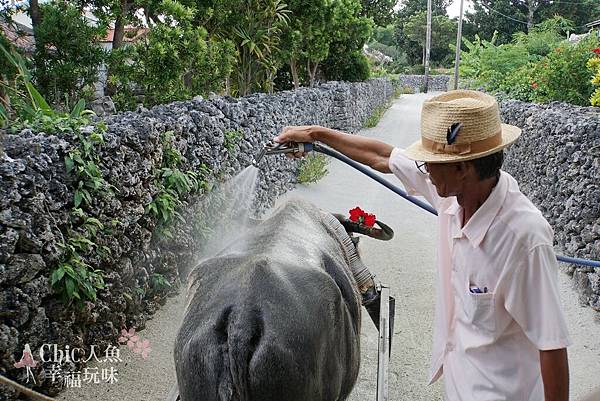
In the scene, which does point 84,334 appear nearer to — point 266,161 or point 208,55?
point 266,161

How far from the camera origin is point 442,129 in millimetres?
1997

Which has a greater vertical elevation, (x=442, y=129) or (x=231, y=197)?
(x=442, y=129)

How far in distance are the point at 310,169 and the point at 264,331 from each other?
8.35m

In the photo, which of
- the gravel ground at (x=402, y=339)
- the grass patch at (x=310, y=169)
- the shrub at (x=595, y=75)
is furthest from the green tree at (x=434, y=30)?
the gravel ground at (x=402, y=339)

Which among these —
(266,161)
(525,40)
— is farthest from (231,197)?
(525,40)

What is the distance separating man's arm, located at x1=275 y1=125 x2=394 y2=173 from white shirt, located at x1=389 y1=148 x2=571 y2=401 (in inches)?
20.2

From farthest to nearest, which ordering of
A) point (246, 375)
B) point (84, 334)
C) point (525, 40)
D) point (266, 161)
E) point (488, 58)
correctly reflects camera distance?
point (525, 40) < point (488, 58) < point (266, 161) < point (84, 334) < point (246, 375)

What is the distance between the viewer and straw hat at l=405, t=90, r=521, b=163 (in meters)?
1.94

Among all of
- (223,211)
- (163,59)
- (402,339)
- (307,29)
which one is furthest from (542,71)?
(402,339)

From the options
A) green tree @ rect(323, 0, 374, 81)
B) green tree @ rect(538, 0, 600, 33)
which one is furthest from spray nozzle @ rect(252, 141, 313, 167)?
green tree @ rect(538, 0, 600, 33)

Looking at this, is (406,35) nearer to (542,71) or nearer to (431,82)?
(431,82)

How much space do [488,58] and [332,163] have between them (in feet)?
26.2

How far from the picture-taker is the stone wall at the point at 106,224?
3154mm

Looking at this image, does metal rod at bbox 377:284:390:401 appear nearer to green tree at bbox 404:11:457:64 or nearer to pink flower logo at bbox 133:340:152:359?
pink flower logo at bbox 133:340:152:359
